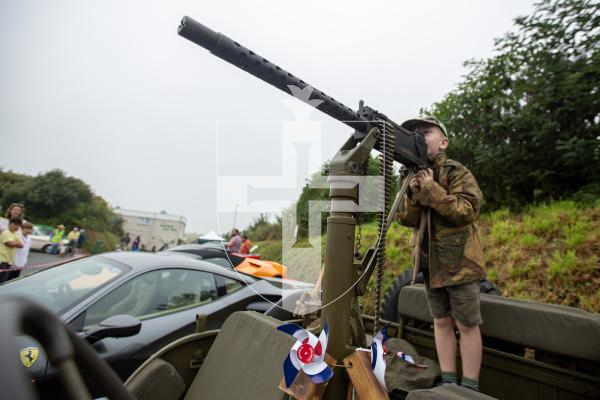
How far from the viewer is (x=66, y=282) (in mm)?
3270

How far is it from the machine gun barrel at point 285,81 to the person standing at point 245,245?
0.85 m

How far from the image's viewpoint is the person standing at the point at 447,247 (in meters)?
2.21

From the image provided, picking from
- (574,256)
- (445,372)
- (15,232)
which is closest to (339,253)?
(445,372)

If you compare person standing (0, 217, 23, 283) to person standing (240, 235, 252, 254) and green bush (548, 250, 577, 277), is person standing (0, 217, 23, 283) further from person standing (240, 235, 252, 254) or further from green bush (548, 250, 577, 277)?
green bush (548, 250, 577, 277)

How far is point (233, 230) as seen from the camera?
6.13ft


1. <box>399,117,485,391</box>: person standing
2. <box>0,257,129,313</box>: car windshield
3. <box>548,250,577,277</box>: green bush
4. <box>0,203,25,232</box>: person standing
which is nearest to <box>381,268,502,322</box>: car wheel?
<box>399,117,485,391</box>: person standing

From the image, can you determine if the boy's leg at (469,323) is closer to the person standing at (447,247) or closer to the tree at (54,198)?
the person standing at (447,247)

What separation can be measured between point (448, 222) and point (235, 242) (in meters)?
1.49

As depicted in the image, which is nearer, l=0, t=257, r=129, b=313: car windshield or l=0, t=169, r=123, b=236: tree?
l=0, t=257, r=129, b=313: car windshield

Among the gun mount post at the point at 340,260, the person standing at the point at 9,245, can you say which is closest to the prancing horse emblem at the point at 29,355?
the gun mount post at the point at 340,260

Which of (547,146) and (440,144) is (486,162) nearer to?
(547,146)

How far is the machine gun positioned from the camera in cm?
166

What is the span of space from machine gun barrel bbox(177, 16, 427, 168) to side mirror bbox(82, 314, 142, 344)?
2.09 metres

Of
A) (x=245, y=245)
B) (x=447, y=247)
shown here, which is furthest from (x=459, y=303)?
(x=245, y=245)
